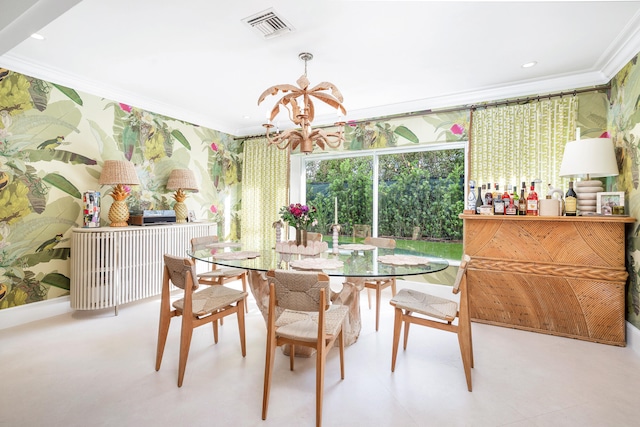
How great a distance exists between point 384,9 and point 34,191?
3.60 m

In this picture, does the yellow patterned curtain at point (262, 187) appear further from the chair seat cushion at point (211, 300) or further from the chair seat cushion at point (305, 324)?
the chair seat cushion at point (305, 324)

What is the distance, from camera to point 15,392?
6.41 feet

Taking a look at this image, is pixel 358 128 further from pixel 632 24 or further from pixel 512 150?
pixel 632 24

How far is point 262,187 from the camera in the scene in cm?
521

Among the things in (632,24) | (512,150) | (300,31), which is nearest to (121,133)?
(300,31)

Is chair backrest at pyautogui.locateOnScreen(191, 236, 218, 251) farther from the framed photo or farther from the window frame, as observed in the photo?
the framed photo

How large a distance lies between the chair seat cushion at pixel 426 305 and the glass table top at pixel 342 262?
275 mm


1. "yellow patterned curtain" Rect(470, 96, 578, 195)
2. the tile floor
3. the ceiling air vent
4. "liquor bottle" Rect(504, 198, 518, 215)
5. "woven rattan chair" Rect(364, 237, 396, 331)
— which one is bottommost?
the tile floor

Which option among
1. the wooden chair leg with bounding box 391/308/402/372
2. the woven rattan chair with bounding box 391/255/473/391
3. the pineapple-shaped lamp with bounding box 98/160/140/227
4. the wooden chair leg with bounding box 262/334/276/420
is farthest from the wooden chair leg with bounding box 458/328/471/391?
the pineapple-shaped lamp with bounding box 98/160/140/227

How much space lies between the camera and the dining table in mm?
2084

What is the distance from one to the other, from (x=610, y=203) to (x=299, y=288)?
285 centimetres

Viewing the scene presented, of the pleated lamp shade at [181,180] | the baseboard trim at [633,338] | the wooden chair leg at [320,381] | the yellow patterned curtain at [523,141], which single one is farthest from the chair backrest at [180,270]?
the baseboard trim at [633,338]

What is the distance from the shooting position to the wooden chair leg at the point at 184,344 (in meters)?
2.01

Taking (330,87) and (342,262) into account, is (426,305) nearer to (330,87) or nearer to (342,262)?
(342,262)
